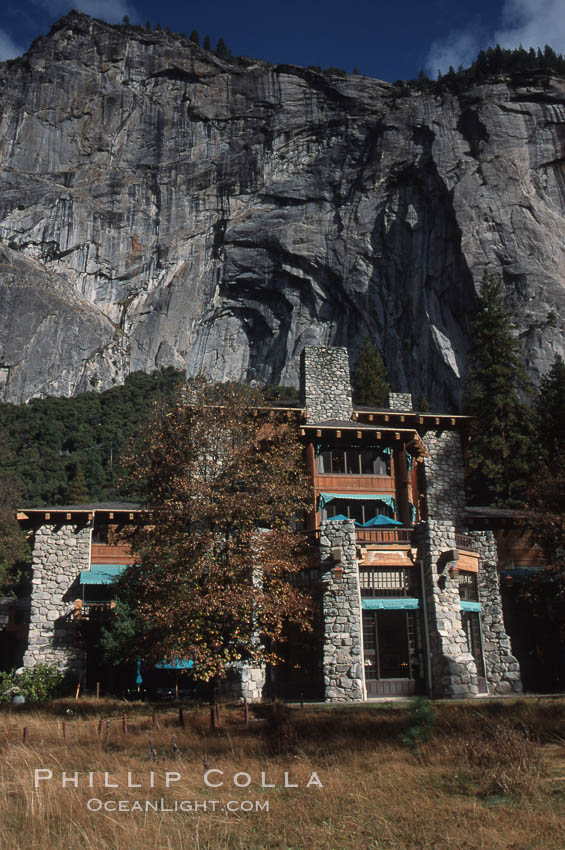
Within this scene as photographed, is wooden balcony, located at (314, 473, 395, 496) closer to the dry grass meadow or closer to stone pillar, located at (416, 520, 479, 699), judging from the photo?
stone pillar, located at (416, 520, 479, 699)

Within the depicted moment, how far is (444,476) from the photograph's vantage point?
35.3m

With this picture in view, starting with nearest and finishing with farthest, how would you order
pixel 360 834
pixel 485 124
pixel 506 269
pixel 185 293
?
pixel 360 834, pixel 506 269, pixel 485 124, pixel 185 293

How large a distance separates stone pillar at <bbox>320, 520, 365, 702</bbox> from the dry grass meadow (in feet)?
17.5

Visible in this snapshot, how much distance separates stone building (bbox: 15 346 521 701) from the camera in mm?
23469

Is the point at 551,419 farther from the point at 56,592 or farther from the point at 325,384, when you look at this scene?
the point at 56,592

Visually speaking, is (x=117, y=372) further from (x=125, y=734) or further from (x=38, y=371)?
(x=125, y=734)

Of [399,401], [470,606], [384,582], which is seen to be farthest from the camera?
[399,401]

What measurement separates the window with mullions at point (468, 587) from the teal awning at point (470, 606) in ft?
0.84

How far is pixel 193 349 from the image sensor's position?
111438 millimetres

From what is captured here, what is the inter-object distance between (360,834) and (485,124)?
99.7 meters

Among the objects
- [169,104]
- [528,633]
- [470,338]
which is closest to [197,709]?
[528,633]

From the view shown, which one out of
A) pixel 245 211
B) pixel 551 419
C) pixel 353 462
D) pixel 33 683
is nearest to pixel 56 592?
pixel 33 683

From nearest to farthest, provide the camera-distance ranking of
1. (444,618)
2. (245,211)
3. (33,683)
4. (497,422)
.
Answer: (444,618) < (33,683) < (497,422) < (245,211)

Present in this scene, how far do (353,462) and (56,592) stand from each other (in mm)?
13886
